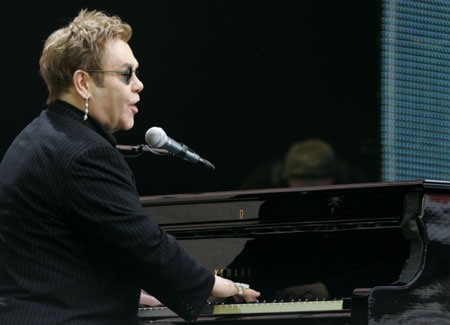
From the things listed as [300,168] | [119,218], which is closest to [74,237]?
[119,218]

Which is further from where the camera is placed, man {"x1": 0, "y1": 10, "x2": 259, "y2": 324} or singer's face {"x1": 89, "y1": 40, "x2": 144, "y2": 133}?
singer's face {"x1": 89, "y1": 40, "x2": 144, "y2": 133}

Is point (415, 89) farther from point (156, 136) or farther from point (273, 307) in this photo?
point (156, 136)

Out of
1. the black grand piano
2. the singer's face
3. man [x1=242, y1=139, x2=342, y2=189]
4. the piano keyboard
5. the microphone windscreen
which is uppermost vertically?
the singer's face

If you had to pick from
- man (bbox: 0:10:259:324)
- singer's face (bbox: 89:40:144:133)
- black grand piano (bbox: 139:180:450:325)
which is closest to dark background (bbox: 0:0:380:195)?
black grand piano (bbox: 139:180:450:325)

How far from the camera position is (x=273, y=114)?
4043mm

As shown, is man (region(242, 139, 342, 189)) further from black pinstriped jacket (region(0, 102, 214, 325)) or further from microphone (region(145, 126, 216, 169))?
black pinstriped jacket (region(0, 102, 214, 325))

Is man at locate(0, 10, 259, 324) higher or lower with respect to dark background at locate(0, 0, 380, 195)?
lower

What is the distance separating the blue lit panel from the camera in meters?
3.89

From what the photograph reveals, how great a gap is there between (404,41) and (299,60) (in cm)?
58

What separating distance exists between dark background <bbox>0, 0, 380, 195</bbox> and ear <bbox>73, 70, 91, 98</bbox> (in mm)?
2095

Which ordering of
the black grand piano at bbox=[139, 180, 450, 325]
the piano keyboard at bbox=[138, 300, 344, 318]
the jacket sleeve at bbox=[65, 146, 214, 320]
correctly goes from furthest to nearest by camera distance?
1. the piano keyboard at bbox=[138, 300, 344, 318]
2. the black grand piano at bbox=[139, 180, 450, 325]
3. the jacket sleeve at bbox=[65, 146, 214, 320]

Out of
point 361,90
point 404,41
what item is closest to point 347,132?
point 361,90

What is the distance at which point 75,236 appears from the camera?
187 centimetres

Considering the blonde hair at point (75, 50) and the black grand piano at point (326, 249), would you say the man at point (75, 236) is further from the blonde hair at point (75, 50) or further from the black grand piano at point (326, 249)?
the black grand piano at point (326, 249)
